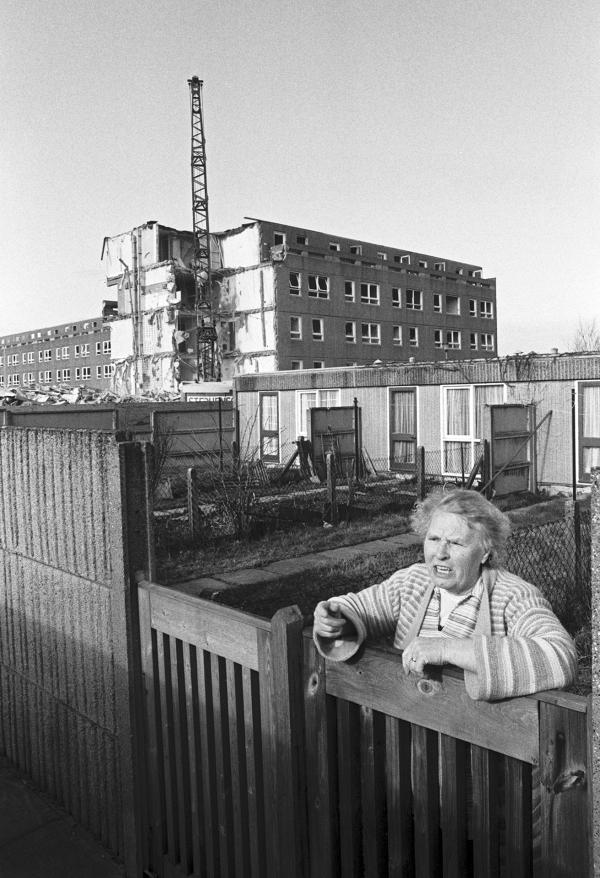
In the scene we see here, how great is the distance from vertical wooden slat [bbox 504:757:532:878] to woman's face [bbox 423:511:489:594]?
0.62m

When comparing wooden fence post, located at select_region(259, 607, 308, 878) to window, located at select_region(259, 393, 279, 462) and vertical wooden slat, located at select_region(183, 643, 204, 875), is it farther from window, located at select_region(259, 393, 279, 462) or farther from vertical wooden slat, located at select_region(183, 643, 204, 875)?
window, located at select_region(259, 393, 279, 462)

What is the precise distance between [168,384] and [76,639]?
48.0m

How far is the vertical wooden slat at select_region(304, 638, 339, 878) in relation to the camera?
2242 millimetres

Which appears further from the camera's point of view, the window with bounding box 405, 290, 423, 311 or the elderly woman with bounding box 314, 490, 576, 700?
the window with bounding box 405, 290, 423, 311

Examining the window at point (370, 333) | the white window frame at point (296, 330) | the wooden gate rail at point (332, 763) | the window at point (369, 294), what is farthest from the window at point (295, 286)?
the wooden gate rail at point (332, 763)

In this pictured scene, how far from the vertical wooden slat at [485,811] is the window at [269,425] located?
21.4 metres

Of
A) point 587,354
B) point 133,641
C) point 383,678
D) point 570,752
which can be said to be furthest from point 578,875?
point 587,354

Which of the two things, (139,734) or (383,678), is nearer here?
(383,678)

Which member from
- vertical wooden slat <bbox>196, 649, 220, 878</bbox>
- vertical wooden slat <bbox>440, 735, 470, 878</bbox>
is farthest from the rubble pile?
vertical wooden slat <bbox>440, 735, 470, 878</bbox>

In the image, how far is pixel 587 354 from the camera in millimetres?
16594

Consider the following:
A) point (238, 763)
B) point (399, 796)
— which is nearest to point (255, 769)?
point (238, 763)

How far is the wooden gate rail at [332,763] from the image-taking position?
1.72 m

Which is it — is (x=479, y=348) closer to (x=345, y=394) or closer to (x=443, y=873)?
(x=345, y=394)

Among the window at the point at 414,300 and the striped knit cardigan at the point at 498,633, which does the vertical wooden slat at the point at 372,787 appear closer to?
the striped knit cardigan at the point at 498,633
